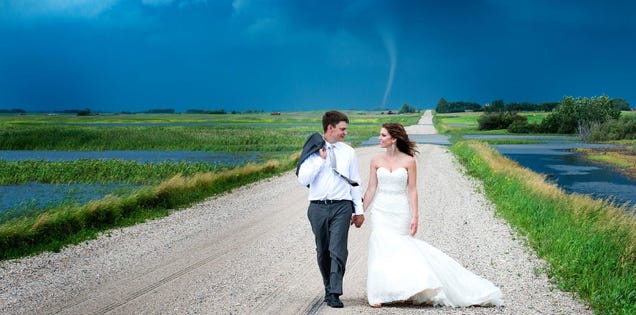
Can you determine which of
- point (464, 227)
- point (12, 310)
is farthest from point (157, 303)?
point (464, 227)

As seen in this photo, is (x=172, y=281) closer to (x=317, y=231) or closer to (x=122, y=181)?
(x=317, y=231)

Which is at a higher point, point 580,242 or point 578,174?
point 580,242

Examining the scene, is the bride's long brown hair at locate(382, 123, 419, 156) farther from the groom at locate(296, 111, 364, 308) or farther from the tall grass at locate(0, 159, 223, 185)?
the tall grass at locate(0, 159, 223, 185)

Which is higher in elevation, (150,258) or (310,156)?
(310,156)

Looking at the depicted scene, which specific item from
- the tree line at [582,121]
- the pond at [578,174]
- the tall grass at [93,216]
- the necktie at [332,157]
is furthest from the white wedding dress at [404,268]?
the tree line at [582,121]

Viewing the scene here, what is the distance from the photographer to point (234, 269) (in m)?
9.14

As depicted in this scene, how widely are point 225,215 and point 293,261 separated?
5.82 m

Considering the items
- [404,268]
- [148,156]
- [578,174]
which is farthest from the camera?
[148,156]

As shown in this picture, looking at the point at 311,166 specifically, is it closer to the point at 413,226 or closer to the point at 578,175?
the point at 413,226

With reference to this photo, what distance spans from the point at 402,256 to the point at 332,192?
110 centimetres

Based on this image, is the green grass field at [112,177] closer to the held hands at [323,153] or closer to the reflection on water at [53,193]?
the reflection on water at [53,193]

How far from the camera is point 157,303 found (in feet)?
24.1

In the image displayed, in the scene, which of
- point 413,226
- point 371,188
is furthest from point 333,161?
point 413,226

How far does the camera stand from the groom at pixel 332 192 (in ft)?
22.3
